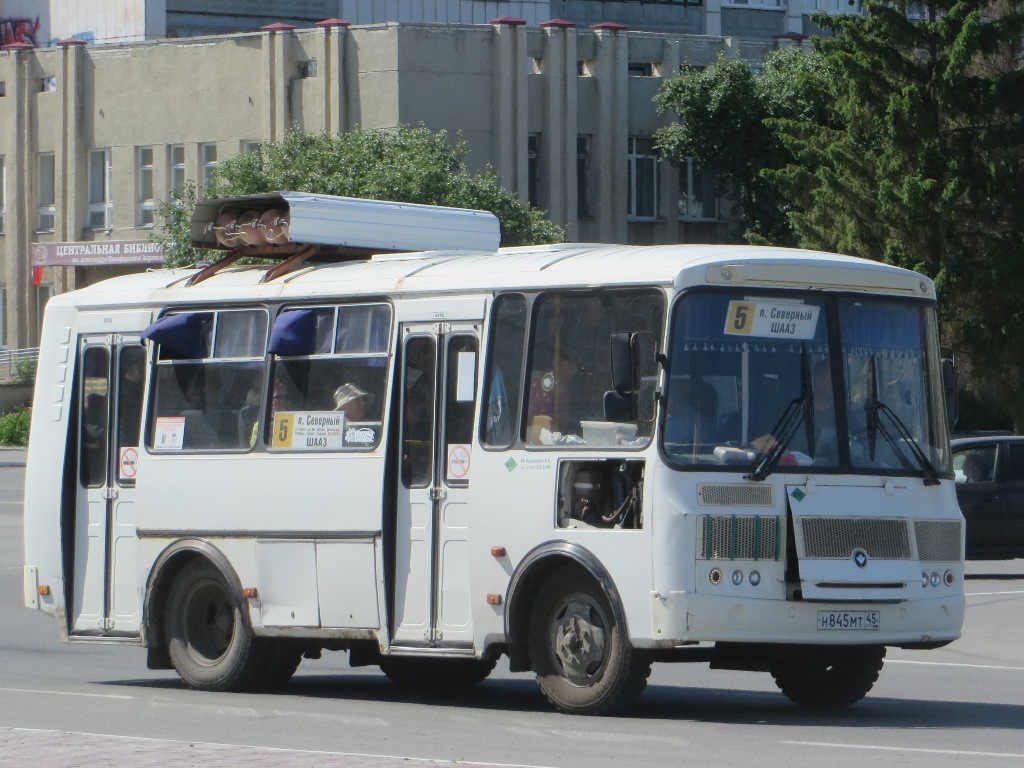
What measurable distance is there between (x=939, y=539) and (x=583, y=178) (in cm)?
3851

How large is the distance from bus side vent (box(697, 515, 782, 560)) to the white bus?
18 mm

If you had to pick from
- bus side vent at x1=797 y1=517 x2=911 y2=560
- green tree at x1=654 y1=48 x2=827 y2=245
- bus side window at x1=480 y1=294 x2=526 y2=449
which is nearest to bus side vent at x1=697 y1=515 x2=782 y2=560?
bus side vent at x1=797 y1=517 x2=911 y2=560

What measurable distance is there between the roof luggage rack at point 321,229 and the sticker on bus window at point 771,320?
322 cm

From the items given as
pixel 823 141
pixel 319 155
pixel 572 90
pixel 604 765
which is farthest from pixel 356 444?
pixel 572 90

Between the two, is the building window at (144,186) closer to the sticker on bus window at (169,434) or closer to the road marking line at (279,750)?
the sticker on bus window at (169,434)

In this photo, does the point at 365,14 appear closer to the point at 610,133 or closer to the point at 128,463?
the point at 610,133

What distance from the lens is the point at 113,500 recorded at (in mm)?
13242

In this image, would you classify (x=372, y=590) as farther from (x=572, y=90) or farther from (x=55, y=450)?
(x=572, y=90)

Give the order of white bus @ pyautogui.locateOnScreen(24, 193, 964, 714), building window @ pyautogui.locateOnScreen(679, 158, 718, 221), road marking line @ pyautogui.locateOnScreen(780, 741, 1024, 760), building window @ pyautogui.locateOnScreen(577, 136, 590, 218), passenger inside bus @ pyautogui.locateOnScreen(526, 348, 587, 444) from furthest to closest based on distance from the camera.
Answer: building window @ pyautogui.locateOnScreen(679, 158, 718, 221) < building window @ pyautogui.locateOnScreen(577, 136, 590, 218) < passenger inside bus @ pyautogui.locateOnScreen(526, 348, 587, 444) < white bus @ pyautogui.locateOnScreen(24, 193, 964, 714) < road marking line @ pyautogui.locateOnScreen(780, 741, 1024, 760)

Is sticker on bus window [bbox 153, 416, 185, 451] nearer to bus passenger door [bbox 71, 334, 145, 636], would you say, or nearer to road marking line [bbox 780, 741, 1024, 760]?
bus passenger door [bbox 71, 334, 145, 636]

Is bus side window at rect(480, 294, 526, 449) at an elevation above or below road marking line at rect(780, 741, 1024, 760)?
above

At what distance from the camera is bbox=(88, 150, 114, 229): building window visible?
51.9 metres

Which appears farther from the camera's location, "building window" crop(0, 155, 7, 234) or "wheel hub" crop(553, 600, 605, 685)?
"building window" crop(0, 155, 7, 234)

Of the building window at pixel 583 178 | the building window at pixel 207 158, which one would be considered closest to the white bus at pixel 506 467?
the building window at pixel 583 178
